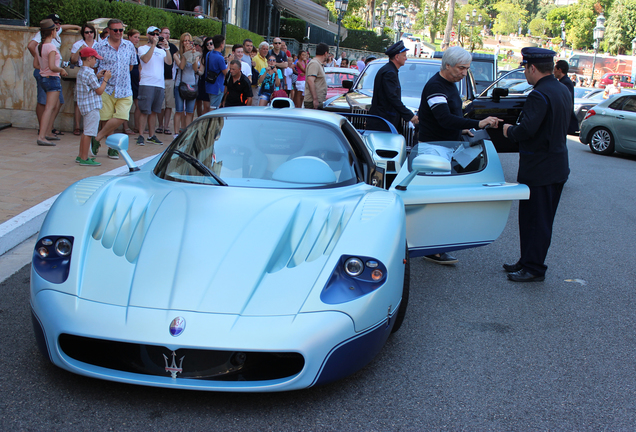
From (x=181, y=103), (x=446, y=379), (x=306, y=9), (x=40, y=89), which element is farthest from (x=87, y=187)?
(x=306, y=9)

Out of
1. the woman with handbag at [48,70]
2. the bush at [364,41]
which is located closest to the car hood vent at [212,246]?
A: the woman with handbag at [48,70]

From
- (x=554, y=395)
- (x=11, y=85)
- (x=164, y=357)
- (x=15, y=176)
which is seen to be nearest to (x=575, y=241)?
(x=554, y=395)

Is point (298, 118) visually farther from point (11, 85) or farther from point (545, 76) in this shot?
point (11, 85)

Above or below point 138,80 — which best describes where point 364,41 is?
above

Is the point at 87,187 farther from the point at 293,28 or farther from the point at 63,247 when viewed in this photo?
the point at 293,28

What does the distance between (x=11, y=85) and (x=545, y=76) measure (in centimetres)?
876

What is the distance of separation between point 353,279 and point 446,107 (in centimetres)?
294

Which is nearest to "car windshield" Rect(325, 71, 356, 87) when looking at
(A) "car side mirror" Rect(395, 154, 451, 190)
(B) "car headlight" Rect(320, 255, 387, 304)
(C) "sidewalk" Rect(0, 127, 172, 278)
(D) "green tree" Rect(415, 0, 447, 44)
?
(C) "sidewalk" Rect(0, 127, 172, 278)

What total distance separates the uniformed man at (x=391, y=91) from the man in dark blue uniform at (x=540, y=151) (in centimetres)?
199

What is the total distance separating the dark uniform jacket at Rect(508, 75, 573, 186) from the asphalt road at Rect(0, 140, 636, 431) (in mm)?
878

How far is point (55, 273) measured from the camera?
9.28 feet

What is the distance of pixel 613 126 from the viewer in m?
13.8

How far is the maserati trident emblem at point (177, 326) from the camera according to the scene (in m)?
2.48

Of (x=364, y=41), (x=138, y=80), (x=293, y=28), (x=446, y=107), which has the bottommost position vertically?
(x=138, y=80)
